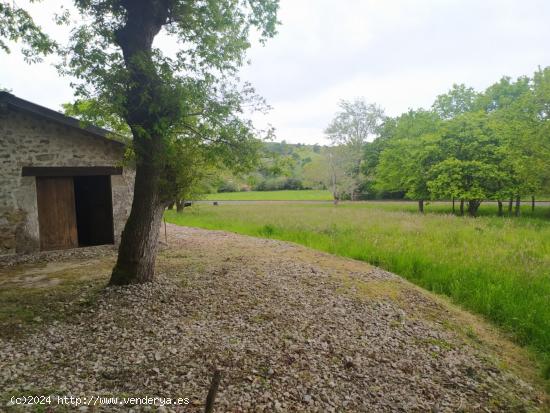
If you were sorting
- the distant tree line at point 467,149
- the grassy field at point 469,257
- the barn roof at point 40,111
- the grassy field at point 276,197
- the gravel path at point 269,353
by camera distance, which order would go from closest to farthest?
the gravel path at point 269,353 < the grassy field at point 469,257 < the barn roof at point 40,111 < the distant tree line at point 467,149 < the grassy field at point 276,197

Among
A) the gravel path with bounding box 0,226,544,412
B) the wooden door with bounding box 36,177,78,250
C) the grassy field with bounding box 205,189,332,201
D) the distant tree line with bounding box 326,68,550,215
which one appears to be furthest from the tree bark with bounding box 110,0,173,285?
the grassy field with bounding box 205,189,332,201

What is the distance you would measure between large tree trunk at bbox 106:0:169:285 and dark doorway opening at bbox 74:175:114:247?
18.1 feet

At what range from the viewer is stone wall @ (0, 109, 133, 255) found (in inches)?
377

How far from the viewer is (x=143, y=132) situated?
578 cm

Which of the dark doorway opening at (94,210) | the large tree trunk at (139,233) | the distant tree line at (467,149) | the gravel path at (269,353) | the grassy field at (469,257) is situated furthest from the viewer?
the distant tree line at (467,149)

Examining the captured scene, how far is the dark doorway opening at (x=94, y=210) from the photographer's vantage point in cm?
1173

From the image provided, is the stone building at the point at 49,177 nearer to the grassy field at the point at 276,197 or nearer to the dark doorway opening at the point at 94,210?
the dark doorway opening at the point at 94,210

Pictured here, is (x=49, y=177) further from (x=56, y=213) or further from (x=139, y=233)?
(x=139, y=233)

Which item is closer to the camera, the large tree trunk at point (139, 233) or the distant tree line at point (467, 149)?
the large tree trunk at point (139, 233)

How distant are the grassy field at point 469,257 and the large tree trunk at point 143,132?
6.31 m

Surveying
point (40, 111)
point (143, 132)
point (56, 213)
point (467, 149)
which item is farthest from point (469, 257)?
point (467, 149)

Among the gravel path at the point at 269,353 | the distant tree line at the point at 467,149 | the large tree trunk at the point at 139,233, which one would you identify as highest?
the distant tree line at the point at 467,149

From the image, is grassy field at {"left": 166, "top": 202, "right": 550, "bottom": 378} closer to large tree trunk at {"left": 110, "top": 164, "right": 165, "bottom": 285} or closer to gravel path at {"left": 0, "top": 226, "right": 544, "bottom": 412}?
gravel path at {"left": 0, "top": 226, "right": 544, "bottom": 412}

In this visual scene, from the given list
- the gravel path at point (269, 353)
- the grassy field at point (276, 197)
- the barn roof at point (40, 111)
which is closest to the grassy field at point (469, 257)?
the gravel path at point (269, 353)
